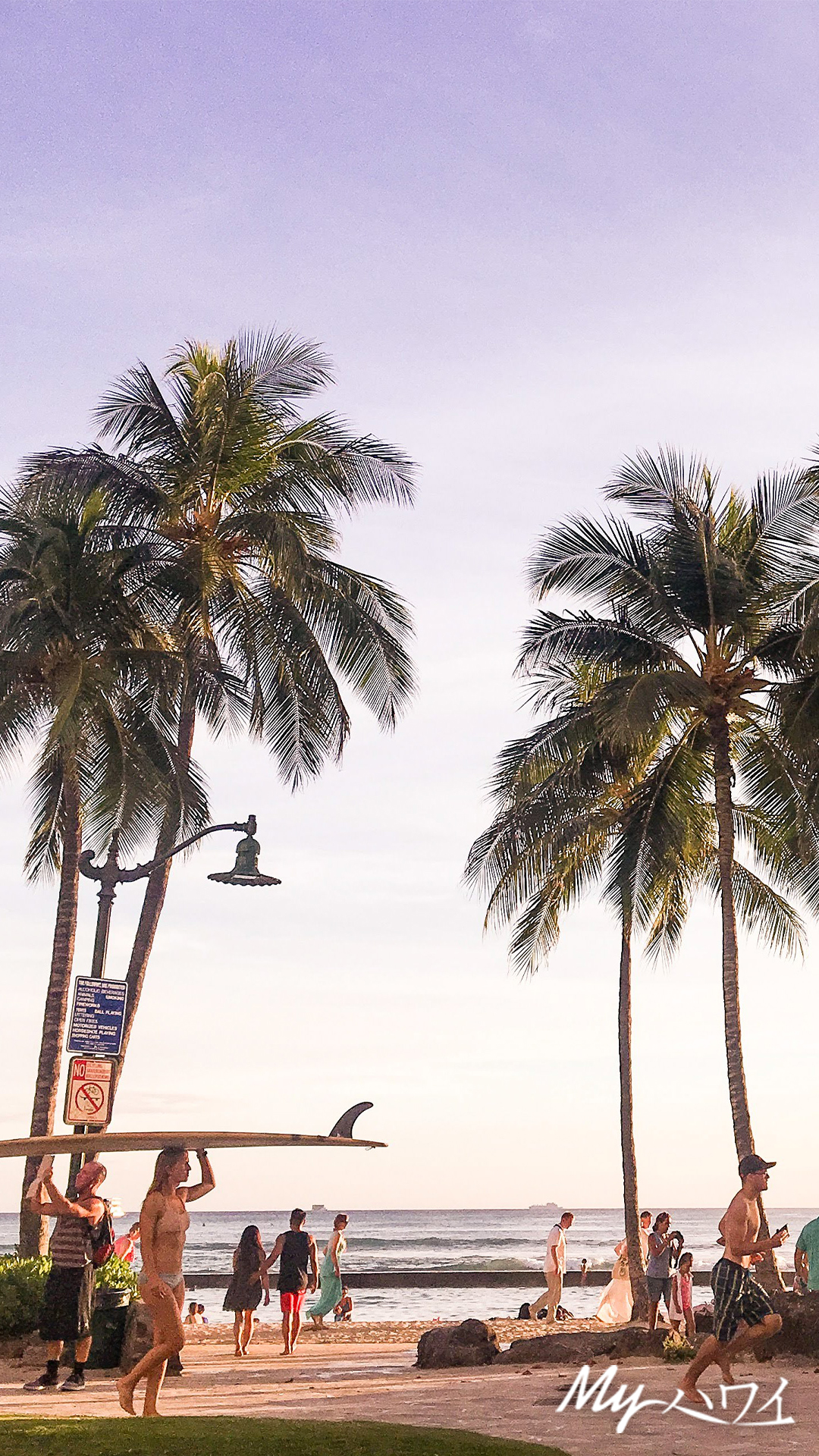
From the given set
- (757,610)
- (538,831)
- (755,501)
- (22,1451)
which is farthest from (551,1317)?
(22,1451)

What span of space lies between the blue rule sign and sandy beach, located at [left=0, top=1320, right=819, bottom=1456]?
2954mm

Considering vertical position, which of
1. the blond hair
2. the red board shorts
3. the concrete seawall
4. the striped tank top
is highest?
the blond hair

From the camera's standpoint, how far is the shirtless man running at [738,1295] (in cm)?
1150

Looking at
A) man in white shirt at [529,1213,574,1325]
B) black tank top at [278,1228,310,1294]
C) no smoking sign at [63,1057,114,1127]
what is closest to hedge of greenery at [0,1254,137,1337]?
black tank top at [278,1228,310,1294]

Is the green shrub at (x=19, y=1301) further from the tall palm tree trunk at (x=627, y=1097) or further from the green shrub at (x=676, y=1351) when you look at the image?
the tall palm tree trunk at (x=627, y=1097)

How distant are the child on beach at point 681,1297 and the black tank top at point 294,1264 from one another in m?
5.17

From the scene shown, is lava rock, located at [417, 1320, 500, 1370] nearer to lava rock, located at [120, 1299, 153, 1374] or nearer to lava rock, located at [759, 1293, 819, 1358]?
lava rock, located at [759, 1293, 819, 1358]

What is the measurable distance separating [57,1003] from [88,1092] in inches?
269

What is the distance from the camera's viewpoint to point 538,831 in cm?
2470

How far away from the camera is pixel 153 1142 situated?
1209 cm

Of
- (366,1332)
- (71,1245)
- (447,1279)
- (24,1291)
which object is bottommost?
(447,1279)

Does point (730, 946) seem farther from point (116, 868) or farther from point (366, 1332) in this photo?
point (116, 868)

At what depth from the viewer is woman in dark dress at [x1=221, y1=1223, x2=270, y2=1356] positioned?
17484 mm

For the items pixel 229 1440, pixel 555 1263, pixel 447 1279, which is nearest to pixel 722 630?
pixel 555 1263
